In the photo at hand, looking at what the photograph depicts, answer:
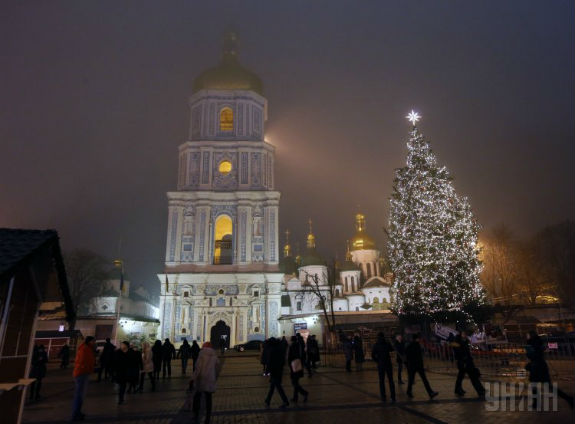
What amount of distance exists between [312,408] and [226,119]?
4193cm

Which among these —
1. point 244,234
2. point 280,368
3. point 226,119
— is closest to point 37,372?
point 280,368

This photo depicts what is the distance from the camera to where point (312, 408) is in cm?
873

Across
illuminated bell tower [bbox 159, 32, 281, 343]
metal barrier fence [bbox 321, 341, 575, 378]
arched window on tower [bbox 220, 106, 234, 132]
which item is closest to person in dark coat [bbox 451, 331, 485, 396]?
metal barrier fence [bbox 321, 341, 575, 378]

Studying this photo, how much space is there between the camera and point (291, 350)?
34.2 feet

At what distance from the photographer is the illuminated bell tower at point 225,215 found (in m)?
39.7

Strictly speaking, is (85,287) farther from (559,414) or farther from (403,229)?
(559,414)

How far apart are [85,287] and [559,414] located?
46071 millimetres

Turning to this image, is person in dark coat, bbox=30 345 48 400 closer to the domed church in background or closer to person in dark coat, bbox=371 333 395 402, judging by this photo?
person in dark coat, bbox=371 333 395 402

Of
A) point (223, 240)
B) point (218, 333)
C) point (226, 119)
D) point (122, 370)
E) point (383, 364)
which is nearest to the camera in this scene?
point (383, 364)

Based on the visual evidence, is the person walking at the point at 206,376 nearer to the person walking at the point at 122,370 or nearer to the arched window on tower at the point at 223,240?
the person walking at the point at 122,370

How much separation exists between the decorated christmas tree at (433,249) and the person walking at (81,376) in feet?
59.9

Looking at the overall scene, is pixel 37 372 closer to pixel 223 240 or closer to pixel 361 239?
pixel 223 240

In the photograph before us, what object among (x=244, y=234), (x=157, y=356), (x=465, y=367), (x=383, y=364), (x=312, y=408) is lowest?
(x=312, y=408)

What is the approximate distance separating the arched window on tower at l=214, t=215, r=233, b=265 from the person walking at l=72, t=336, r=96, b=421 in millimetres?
33624
